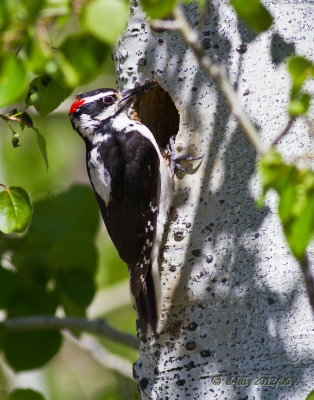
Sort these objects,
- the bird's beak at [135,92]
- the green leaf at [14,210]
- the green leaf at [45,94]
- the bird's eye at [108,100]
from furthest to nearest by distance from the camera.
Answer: the bird's eye at [108,100] → the bird's beak at [135,92] → the green leaf at [45,94] → the green leaf at [14,210]

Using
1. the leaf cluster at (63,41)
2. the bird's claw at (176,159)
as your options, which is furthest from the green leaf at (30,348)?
the leaf cluster at (63,41)

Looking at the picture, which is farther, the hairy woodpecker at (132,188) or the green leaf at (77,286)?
the green leaf at (77,286)

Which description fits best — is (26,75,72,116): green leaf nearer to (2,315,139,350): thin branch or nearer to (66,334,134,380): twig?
(2,315,139,350): thin branch

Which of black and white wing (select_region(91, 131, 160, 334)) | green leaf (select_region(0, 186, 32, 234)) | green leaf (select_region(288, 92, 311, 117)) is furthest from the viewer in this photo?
black and white wing (select_region(91, 131, 160, 334))

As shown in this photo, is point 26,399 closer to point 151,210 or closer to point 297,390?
point 151,210

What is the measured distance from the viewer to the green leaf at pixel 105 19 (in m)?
1.03

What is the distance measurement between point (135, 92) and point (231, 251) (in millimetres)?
860

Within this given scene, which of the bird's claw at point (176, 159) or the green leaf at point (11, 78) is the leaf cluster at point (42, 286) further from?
A: the green leaf at point (11, 78)

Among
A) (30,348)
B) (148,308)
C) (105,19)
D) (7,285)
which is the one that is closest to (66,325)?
(30,348)

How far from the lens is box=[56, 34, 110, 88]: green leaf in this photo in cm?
109

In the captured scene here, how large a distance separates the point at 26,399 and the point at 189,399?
68cm

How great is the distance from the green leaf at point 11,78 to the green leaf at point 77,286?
167cm

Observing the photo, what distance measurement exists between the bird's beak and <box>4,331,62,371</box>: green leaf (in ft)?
3.32

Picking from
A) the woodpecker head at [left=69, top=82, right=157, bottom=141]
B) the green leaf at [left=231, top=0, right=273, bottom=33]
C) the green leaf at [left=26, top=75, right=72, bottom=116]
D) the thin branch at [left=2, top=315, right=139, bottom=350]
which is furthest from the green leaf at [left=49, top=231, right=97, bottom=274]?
the green leaf at [left=231, top=0, right=273, bottom=33]
